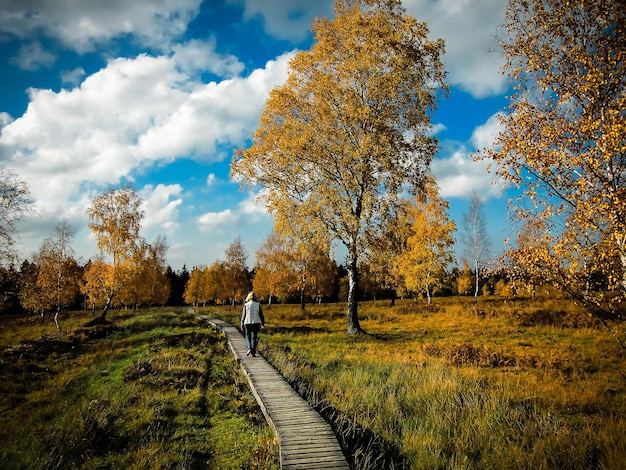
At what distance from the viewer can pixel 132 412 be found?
9.12 metres

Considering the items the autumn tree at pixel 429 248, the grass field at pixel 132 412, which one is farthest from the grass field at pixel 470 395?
the autumn tree at pixel 429 248

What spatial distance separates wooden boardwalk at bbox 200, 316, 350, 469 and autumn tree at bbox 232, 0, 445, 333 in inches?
361

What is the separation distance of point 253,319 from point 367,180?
9.45m

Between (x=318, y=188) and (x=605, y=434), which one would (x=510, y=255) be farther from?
(x=318, y=188)

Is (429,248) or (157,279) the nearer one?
(429,248)

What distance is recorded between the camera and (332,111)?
18516mm

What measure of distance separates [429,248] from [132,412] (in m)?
33.8

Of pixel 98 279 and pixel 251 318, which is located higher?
pixel 98 279

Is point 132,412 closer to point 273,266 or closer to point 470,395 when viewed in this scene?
point 470,395

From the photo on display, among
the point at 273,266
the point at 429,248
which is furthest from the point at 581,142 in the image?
the point at 273,266

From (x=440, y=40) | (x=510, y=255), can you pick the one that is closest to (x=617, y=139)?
(x=510, y=255)

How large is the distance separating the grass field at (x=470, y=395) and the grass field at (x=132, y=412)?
197 cm

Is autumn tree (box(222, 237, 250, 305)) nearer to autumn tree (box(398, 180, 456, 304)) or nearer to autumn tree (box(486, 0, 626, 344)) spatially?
autumn tree (box(398, 180, 456, 304))

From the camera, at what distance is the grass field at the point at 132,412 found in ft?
22.3
